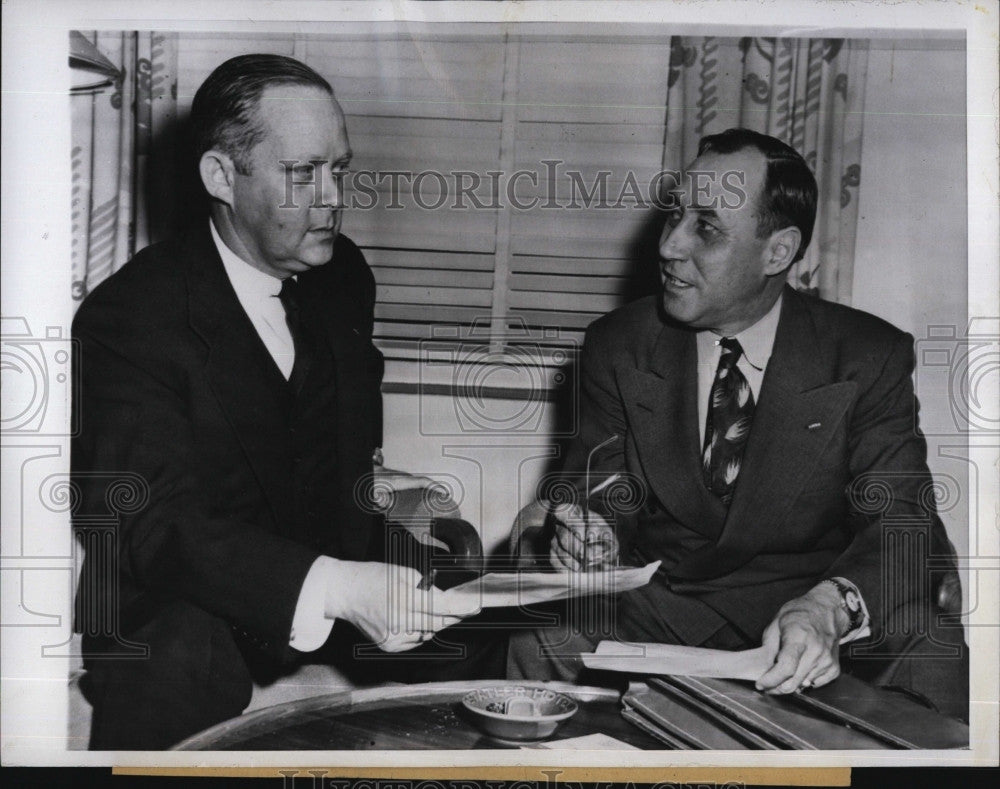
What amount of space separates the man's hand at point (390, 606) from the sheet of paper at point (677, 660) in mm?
325

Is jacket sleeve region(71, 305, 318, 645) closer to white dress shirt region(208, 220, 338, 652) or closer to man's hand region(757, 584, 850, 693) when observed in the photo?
white dress shirt region(208, 220, 338, 652)

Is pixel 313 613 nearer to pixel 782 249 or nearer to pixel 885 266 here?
pixel 782 249

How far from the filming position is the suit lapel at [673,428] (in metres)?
2.33

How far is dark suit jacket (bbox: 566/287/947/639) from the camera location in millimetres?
2326

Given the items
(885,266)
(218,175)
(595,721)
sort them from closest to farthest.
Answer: (595,721) → (218,175) → (885,266)

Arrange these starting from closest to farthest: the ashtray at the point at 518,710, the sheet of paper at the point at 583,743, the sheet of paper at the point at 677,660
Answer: the ashtray at the point at 518,710
the sheet of paper at the point at 583,743
the sheet of paper at the point at 677,660

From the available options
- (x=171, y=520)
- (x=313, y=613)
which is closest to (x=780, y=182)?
(x=313, y=613)

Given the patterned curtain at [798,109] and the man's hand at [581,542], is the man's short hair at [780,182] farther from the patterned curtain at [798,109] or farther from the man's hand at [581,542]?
the man's hand at [581,542]

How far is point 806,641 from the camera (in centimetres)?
229

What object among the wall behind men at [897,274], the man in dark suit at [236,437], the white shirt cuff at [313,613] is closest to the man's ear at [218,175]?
the man in dark suit at [236,437]

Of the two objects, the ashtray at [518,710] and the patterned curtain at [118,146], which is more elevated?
the patterned curtain at [118,146]

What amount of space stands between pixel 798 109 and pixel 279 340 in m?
1.30

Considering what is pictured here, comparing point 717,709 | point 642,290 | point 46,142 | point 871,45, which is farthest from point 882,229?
point 46,142

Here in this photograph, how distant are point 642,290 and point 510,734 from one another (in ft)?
3.34
